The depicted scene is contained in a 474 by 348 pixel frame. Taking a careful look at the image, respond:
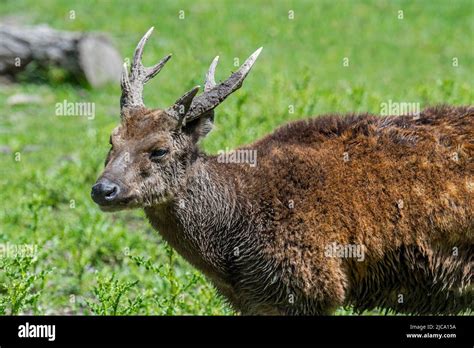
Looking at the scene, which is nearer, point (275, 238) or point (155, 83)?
point (275, 238)

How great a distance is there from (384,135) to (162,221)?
1.90 meters

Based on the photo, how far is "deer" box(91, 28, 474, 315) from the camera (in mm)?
7145

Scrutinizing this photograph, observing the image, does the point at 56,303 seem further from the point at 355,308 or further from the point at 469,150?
the point at 469,150

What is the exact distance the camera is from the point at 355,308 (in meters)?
7.57

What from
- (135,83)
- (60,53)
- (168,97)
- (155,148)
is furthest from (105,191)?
(60,53)

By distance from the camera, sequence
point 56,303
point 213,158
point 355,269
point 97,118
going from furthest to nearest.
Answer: point 97,118, point 56,303, point 213,158, point 355,269

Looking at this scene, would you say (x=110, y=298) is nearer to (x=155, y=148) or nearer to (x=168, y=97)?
(x=155, y=148)

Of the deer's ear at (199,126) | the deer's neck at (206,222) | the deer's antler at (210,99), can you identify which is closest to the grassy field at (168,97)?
the deer's neck at (206,222)

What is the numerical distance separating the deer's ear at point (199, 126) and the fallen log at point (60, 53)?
10.9 m

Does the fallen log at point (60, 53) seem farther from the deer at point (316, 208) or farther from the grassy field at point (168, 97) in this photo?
the deer at point (316, 208)

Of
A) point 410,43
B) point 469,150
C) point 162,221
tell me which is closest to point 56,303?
point 162,221

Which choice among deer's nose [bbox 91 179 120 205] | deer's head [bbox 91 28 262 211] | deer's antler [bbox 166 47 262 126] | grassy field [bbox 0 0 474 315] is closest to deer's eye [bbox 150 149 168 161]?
deer's head [bbox 91 28 262 211]

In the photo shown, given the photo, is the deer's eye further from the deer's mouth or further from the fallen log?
the fallen log

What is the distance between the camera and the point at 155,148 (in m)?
7.11
